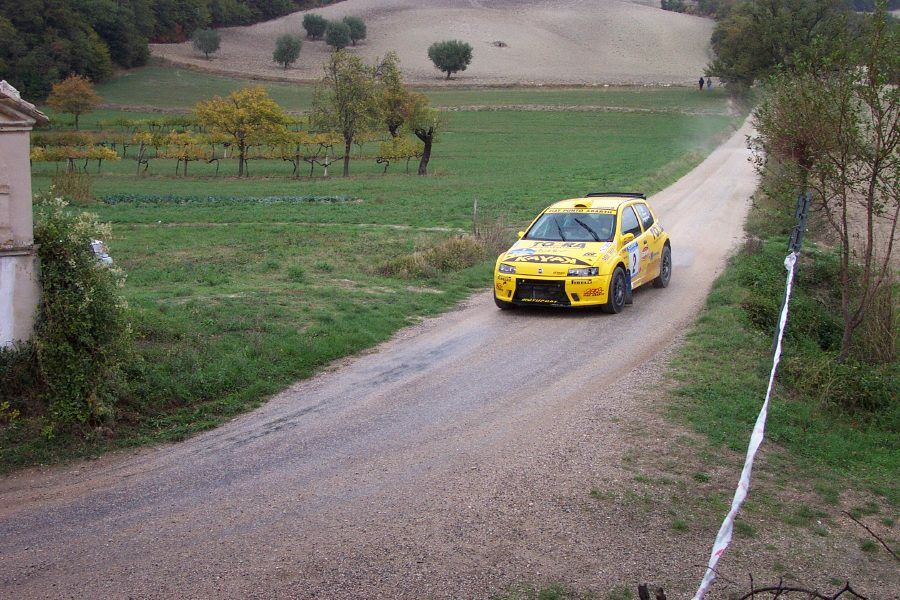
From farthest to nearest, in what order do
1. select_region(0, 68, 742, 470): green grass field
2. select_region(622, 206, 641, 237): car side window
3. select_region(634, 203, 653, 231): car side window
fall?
1. select_region(634, 203, 653, 231): car side window
2. select_region(622, 206, 641, 237): car side window
3. select_region(0, 68, 742, 470): green grass field

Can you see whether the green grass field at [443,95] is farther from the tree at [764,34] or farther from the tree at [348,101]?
the tree at [348,101]

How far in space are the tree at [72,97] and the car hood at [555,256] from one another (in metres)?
64.6

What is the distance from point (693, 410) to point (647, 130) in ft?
198

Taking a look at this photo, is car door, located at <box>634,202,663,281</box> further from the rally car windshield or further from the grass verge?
the grass verge

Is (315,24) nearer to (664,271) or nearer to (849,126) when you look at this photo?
(664,271)

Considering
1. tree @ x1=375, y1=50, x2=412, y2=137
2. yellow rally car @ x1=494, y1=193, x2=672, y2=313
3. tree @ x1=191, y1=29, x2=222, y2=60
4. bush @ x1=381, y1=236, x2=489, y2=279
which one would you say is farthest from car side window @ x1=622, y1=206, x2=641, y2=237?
tree @ x1=191, y1=29, x2=222, y2=60

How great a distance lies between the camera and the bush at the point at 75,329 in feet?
27.9

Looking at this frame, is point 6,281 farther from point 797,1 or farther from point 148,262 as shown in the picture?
point 797,1

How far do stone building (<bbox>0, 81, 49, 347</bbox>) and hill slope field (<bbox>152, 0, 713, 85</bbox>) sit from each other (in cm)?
9647

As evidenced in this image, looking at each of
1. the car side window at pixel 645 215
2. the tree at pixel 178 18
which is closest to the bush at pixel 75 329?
the car side window at pixel 645 215

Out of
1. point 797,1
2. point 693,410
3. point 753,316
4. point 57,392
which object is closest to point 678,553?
point 693,410

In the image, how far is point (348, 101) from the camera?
47.8 metres

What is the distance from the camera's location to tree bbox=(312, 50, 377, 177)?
157 feet

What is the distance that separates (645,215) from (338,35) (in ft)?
380
